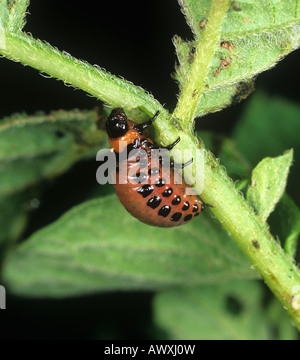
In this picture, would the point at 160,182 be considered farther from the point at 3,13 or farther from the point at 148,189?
the point at 3,13

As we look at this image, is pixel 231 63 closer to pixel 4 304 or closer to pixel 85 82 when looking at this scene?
pixel 85 82

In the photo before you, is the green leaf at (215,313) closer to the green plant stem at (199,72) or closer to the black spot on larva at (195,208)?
the black spot on larva at (195,208)

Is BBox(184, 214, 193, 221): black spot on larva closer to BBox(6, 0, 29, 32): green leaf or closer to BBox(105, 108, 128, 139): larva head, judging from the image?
BBox(105, 108, 128, 139): larva head

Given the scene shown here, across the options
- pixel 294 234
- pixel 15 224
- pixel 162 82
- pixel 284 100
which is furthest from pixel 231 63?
pixel 15 224

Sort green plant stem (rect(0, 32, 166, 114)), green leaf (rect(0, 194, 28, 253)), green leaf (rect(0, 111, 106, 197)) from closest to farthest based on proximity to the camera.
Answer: green plant stem (rect(0, 32, 166, 114)), green leaf (rect(0, 111, 106, 197)), green leaf (rect(0, 194, 28, 253))

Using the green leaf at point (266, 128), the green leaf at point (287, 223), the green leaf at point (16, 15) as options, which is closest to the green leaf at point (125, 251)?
the green leaf at point (287, 223)

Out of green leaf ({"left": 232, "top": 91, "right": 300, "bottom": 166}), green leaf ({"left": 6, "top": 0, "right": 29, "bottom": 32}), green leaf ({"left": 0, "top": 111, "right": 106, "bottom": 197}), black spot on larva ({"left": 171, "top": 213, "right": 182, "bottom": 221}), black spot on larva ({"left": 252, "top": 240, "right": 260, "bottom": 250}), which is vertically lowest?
black spot on larva ({"left": 252, "top": 240, "right": 260, "bottom": 250})

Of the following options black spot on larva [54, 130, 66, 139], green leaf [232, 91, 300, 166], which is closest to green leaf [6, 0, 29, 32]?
black spot on larva [54, 130, 66, 139]
